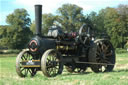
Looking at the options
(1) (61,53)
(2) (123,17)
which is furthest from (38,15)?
(2) (123,17)

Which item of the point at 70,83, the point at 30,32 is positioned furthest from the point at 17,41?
the point at 70,83

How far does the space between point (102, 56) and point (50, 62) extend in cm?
382

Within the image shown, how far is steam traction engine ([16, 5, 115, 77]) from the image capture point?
36.5ft

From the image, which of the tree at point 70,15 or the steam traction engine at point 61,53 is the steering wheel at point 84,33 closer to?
the steam traction engine at point 61,53

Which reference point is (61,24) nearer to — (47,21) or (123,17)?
(47,21)

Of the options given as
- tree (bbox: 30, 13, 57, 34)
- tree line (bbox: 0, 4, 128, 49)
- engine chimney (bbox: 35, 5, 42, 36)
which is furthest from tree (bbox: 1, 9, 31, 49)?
engine chimney (bbox: 35, 5, 42, 36)

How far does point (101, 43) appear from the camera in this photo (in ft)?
46.2

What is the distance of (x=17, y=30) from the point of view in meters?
65.1

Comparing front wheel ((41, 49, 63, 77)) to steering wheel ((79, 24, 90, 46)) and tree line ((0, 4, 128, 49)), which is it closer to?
steering wheel ((79, 24, 90, 46))

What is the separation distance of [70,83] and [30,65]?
119 inches

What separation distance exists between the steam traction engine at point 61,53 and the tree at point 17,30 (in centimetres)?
5050

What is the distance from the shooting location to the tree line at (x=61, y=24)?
64.0m

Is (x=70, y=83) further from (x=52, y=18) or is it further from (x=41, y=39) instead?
(x=52, y=18)

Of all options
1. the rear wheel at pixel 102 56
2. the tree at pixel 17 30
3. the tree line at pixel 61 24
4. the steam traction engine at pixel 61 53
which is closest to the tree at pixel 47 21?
the tree line at pixel 61 24
